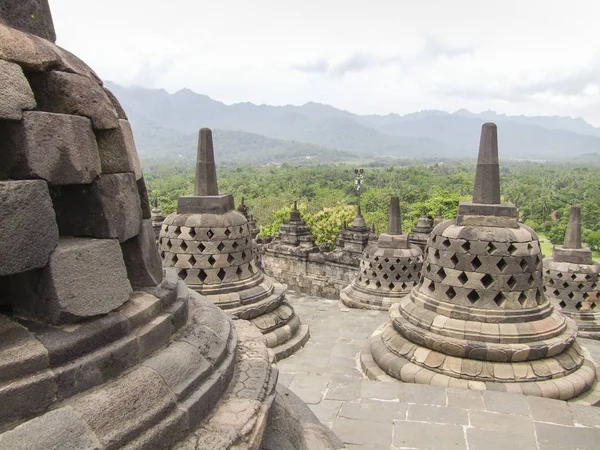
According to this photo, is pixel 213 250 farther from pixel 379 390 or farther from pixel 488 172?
pixel 488 172

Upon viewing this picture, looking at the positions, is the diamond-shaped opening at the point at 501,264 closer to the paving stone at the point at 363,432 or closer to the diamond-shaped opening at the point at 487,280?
the diamond-shaped opening at the point at 487,280

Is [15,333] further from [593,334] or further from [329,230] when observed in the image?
[329,230]

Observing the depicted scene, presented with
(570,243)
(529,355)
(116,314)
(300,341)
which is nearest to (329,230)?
(570,243)

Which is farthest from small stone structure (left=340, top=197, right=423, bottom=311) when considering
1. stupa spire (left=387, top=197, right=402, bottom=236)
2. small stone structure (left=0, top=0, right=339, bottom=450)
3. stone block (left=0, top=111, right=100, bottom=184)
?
stone block (left=0, top=111, right=100, bottom=184)

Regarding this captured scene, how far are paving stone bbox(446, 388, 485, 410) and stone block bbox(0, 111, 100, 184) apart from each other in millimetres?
3813

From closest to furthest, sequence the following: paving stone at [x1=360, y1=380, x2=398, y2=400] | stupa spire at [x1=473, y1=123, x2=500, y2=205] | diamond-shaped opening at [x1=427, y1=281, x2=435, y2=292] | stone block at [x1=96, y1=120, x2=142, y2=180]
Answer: stone block at [x1=96, y1=120, x2=142, y2=180] < paving stone at [x1=360, y1=380, x2=398, y2=400] < stupa spire at [x1=473, y1=123, x2=500, y2=205] < diamond-shaped opening at [x1=427, y1=281, x2=435, y2=292]

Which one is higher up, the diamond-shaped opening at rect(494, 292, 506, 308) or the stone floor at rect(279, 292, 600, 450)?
the diamond-shaped opening at rect(494, 292, 506, 308)

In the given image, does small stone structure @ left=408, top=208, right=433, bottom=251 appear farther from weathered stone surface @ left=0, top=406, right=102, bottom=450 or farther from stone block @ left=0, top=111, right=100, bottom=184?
weathered stone surface @ left=0, top=406, right=102, bottom=450

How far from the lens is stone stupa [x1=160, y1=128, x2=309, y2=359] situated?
6816 mm

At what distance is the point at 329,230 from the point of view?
3231 cm

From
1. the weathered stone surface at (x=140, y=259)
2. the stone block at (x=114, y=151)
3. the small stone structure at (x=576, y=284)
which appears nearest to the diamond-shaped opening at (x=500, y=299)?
the weathered stone surface at (x=140, y=259)

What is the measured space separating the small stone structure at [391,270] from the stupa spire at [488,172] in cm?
445

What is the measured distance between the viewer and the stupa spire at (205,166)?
6.75m

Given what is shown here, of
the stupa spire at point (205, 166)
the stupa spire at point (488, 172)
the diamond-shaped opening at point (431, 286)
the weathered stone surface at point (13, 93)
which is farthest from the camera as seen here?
the stupa spire at point (205, 166)
